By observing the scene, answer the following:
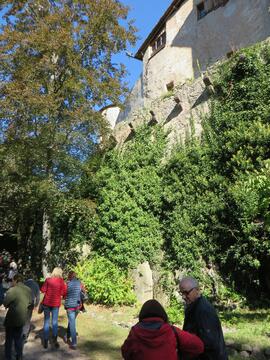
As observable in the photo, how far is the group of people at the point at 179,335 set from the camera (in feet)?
9.86

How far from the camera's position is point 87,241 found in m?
14.5

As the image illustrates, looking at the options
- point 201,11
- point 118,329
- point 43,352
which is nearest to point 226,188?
point 118,329

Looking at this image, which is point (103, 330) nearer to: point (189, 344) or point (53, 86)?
point (189, 344)

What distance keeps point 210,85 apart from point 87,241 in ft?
23.2

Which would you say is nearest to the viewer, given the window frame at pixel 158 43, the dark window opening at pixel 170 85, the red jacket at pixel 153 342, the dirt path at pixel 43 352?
the red jacket at pixel 153 342

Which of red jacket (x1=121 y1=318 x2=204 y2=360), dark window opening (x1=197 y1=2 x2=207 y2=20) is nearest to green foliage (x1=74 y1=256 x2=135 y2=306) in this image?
red jacket (x1=121 y1=318 x2=204 y2=360)

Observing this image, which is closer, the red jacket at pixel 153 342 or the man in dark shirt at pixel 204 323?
→ the red jacket at pixel 153 342

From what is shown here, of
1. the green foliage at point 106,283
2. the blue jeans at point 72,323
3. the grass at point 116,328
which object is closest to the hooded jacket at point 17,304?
the blue jeans at point 72,323

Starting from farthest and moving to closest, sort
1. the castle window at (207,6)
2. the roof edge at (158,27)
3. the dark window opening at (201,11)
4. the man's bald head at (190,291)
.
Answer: the roof edge at (158,27)
the dark window opening at (201,11)
the castle window at (207,6)
the man's bald head at (190,291)

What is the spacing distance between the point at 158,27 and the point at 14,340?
2375 cm

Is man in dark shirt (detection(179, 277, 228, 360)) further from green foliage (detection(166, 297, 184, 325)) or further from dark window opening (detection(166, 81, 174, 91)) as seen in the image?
dark window opening (detection(166, 81, 174, 91))

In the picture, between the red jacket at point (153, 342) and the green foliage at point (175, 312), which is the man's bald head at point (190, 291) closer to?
the red jacket at point (153, 342)

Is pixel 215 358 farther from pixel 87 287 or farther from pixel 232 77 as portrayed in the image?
pixel 232 77

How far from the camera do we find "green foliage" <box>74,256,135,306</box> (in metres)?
11.7
